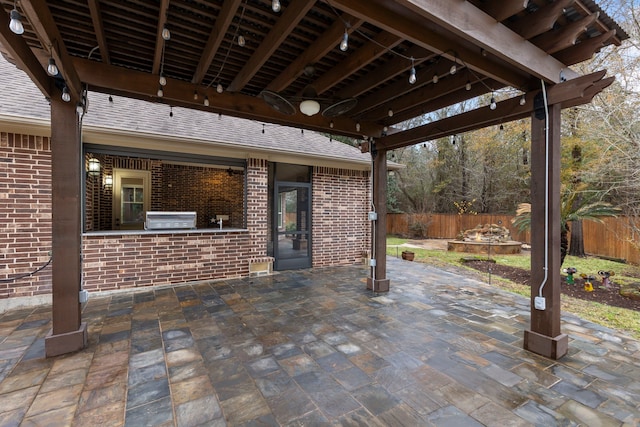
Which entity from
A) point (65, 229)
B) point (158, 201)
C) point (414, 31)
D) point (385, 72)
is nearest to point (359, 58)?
point (385, 72)

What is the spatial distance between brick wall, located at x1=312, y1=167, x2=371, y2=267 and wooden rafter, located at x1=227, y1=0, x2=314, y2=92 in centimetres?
397

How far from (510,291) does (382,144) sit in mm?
3635

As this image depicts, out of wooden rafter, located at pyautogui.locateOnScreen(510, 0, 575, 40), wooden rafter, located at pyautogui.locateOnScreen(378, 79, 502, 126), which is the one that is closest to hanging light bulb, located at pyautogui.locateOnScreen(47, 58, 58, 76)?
wooden rafter, located at pyautogui.locateOnScreen(378, 79, 502, 126)

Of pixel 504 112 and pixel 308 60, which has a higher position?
pixel 308 60

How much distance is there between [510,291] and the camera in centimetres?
525

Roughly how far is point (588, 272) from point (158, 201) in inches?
462

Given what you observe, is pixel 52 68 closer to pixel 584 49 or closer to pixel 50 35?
pixel 50 35

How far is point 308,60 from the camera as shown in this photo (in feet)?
9.12

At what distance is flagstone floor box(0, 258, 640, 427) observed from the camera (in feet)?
6.57

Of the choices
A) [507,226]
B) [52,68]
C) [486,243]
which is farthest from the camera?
[507,226]

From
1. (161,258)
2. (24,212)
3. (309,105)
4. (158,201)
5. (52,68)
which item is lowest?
(161,258)

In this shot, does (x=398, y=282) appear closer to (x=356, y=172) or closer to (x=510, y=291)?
(x=510, y=291)

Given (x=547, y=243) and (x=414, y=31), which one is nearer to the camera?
(x=414, y=31)

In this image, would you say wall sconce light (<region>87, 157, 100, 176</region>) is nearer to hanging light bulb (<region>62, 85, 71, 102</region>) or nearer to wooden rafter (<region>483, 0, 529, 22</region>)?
hanging light bulb (<region>62, 85, 71, 102</region>)
